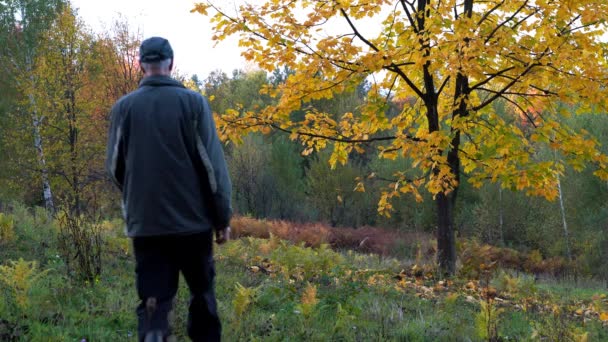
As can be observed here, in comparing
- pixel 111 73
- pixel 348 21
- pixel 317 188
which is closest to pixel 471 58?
pixel 348 21

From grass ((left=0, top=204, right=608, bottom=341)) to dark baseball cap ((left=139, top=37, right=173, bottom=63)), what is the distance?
193 centimetres

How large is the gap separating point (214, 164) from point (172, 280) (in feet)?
2.08

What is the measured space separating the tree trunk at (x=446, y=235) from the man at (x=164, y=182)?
685cm

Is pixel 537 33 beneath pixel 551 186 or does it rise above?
above

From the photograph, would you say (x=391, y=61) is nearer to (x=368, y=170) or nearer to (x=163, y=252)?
(x=163, y=252)

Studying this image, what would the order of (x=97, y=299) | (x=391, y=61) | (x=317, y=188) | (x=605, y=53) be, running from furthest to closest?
1. (x=317, y=188)
2. (x=605, y=53)
3. (x=391, y=61)
4. (x=97, y=299)

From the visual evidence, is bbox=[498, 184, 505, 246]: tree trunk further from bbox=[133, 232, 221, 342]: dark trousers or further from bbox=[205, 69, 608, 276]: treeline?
bbox=[133, 232, 221, 342]: dark trousers

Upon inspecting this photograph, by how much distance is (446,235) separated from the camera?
939 centimetres

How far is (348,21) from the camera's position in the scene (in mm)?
8570

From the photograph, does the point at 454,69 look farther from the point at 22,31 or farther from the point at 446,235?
the point at 22,31

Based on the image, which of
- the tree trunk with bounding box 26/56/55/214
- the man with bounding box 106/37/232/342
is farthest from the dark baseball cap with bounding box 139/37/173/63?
the tree trunk with bounding box 26/56/55/214

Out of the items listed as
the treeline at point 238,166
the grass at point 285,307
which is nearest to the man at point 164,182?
the grass at point 285,307

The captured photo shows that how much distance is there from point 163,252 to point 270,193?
27218 millimetres

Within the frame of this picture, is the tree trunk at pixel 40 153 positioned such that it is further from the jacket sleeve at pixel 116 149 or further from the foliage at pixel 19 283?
the jacket sleeve at pixel 116 149
